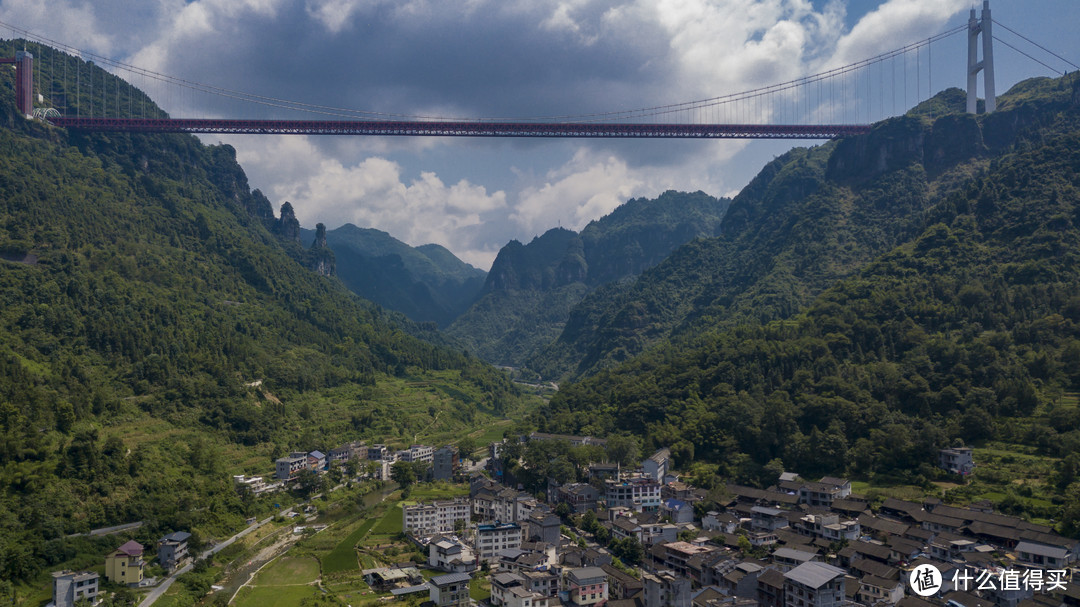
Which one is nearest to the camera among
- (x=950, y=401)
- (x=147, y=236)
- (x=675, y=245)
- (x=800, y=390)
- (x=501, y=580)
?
(x=501, y=580)

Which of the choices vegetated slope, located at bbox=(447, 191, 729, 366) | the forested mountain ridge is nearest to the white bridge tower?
the forested mountain ridge

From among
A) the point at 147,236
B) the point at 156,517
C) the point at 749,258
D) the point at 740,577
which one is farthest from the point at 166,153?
the point at 740,577

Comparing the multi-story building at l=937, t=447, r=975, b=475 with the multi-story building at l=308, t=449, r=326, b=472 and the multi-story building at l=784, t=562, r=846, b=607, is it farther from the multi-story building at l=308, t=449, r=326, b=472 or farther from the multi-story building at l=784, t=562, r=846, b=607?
the multi-story building at l=308, t=449, r=326, b=472

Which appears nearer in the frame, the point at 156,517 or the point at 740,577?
the point at 740,577

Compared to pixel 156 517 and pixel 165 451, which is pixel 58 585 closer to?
pixel 156 517

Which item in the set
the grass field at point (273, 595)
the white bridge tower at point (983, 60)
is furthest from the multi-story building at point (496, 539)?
the white bridge tower at point (983, 60)

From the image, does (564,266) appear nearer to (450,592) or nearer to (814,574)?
(450,592)

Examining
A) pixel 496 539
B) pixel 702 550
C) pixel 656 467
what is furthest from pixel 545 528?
pixel 656 467

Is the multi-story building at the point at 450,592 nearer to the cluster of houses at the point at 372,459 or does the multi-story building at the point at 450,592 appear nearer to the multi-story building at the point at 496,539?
the multi-story building at the point at 496,539
